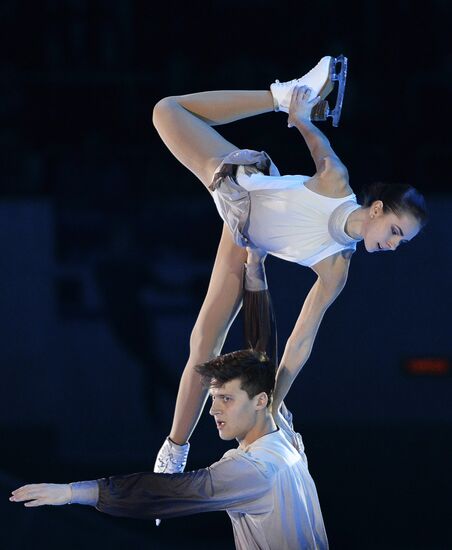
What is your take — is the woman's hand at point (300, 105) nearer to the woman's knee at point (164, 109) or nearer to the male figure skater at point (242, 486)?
the woman's knee at point (164, 109)

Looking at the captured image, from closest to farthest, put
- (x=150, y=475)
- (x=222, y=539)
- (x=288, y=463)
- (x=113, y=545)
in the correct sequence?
(x=150, y=475)
(x=288, y=463)
(x=113, y=545)
(x=222, y=539)

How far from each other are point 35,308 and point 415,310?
210cm

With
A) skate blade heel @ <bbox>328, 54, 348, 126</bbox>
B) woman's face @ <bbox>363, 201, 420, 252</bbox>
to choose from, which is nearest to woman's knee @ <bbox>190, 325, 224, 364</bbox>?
woman's face @ <bbox>363, 201, 420, 252</bbox>

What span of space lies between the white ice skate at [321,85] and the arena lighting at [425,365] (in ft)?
8.75

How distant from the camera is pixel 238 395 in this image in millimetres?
3053

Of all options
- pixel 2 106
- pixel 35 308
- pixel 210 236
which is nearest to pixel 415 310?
pixel 210 236

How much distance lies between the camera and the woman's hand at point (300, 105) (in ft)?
11.0

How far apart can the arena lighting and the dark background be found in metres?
0.03

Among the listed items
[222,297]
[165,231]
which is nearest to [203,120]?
[222,297]

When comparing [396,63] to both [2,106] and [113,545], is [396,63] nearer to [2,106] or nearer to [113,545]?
[2,106]

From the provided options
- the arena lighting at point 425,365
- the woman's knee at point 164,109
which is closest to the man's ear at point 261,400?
the woman's knee at point 164,109

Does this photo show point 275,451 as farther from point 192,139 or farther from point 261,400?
point 192,139

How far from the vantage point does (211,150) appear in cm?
346

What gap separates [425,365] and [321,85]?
9.16 feet
